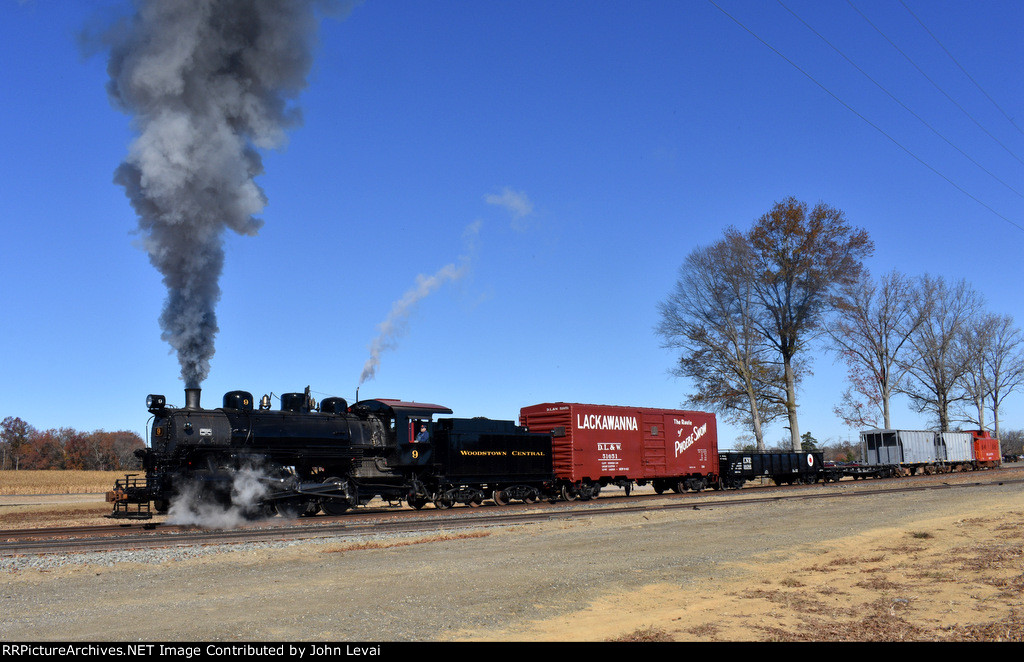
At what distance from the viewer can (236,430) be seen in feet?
63.6

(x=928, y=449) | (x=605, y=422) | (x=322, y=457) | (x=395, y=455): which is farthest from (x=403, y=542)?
(x=928, y=449)

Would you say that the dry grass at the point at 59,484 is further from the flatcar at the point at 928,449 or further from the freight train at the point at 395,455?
the flatcar at the point at 928,449

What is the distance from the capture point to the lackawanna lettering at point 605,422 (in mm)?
27922

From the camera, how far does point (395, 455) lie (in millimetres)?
22984

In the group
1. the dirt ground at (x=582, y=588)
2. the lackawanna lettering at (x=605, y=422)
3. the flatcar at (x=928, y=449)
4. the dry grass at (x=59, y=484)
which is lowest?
the dry grass at (x=59, y=484)

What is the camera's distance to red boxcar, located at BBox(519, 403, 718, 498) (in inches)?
1092

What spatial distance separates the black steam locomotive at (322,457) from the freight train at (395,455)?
0.03 metres

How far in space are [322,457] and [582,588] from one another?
43.1ft

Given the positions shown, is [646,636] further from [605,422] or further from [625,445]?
[625,445]

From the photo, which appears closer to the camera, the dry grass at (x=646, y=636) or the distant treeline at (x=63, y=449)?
the dry grass at (x=646, y=636)

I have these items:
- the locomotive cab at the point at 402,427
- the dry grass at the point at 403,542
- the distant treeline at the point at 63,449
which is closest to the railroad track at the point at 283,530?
the dry grass at the point at 403,542
